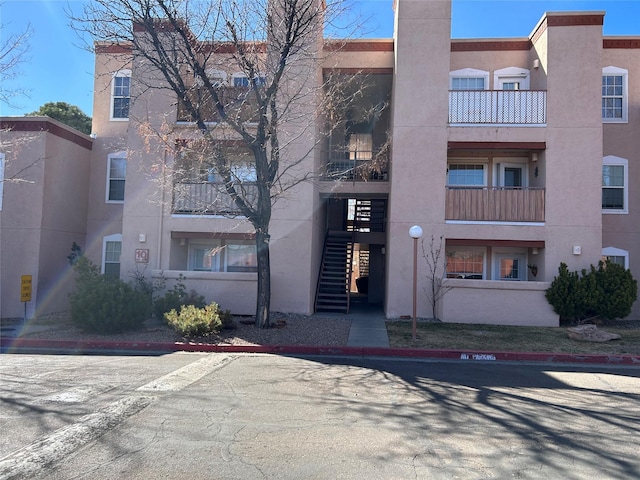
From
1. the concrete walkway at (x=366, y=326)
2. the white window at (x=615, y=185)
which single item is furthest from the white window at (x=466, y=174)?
the concrete walkway at (x=366, y=326)

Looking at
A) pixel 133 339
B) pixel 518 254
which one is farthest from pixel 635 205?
pixel 133 339

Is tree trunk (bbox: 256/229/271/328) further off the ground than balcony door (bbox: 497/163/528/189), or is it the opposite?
balcony door (bbox: 497/163/528/189)

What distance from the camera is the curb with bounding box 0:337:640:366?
34.2ft

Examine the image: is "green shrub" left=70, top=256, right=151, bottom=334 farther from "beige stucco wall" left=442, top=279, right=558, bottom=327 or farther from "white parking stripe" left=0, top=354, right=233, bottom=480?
"beige stucco wall" left=442, top=279, right=558, bottom=327

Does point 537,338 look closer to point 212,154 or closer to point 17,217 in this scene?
point 212,154

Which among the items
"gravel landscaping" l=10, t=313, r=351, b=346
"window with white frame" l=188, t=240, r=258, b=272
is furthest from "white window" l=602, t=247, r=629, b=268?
"window with white frame" l=188, t=240, r=258, b=272

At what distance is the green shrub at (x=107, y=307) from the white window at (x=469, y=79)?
12.4 m

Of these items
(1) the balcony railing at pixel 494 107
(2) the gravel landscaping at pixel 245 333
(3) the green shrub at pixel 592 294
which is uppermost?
(1) the balcony railing at pixel 494 107

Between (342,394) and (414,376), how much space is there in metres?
1.83

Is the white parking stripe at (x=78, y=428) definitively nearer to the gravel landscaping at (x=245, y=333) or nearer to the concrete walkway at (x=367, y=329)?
the gravel landscaping at (x=245, y=333)

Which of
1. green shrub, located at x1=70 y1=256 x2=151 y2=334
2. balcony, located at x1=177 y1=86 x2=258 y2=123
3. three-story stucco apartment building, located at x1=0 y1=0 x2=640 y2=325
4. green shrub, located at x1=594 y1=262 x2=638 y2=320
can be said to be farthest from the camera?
three-story stucco apartment building, located at x1=0 y1=0 x2=640 y2=325

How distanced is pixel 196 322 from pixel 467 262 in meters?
9.93

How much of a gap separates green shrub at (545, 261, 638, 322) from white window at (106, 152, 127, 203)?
14.9 m

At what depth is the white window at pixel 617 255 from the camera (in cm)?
1650
